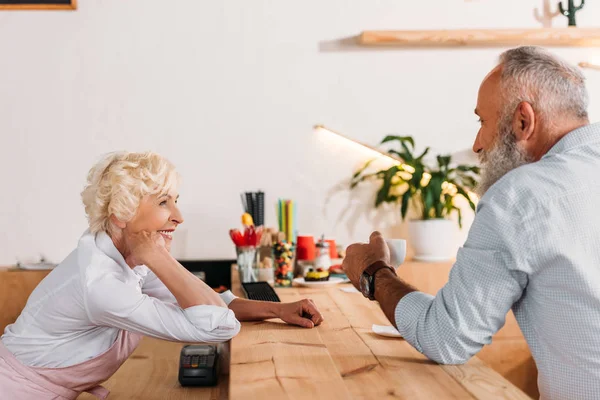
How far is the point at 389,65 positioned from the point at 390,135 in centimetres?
33

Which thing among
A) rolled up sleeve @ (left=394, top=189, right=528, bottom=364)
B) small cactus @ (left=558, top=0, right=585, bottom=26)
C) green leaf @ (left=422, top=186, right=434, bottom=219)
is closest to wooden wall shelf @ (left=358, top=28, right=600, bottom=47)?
small cactus @ (left=558, top=0, right=585, bottom=26)

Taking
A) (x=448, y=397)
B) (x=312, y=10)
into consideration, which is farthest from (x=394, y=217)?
(x=448, y=397)

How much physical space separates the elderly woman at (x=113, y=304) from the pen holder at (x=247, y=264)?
2.53 feet

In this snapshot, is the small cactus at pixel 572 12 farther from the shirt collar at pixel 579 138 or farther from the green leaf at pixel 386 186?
the shirt collar at pixel 579 138

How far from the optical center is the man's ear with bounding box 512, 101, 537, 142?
4.40ft

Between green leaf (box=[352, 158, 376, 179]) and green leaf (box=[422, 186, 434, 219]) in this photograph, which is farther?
green leaf (box=[352, 158, 376, 179])

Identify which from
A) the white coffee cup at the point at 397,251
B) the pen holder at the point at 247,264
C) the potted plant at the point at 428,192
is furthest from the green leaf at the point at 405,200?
the white coffee cup at the point at 397,251

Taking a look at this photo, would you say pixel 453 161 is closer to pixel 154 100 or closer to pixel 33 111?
pixel 154 100

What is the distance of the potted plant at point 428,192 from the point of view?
A: 10.0 ft

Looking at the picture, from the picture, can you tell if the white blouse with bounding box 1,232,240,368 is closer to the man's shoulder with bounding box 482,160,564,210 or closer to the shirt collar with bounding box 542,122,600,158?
the man's shoulder with bounding box 482,160,564,210

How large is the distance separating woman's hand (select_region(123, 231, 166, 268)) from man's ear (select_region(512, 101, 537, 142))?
845 mm

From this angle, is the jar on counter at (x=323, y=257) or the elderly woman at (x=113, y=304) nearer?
the elderly woman at (x=113, y=304)

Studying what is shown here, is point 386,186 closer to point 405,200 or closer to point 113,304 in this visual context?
point 405,200

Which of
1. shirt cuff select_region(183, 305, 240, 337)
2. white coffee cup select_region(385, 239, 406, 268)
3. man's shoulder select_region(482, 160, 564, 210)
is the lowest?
shirt cuff select_region(183, 305, 240, 337)
